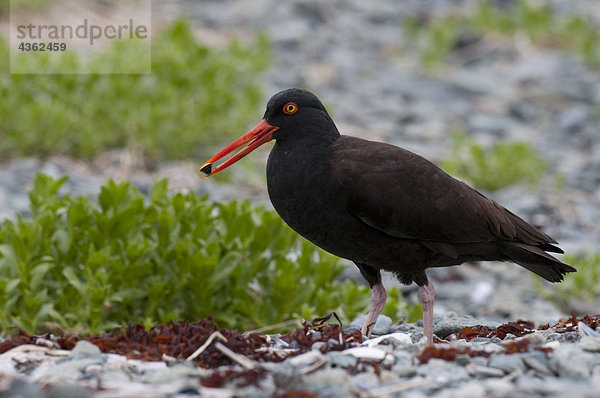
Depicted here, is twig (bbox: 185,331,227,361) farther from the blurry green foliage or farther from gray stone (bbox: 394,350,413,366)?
the blurry green foliage

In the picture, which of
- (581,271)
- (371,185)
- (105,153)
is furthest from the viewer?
(105,153)

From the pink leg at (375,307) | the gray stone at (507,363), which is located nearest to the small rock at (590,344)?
the gray stone at (507,363)

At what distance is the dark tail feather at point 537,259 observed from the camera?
16.7ft

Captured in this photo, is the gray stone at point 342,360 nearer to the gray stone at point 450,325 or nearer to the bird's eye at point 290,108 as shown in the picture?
the gray stone at point 450,325

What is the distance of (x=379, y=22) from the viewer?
1515 centimetres

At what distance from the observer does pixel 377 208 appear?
4.58 m

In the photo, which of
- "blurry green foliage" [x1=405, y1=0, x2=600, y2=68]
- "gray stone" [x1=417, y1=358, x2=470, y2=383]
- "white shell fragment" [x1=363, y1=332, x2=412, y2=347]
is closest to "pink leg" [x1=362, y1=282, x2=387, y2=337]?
"white shell fragment" [x1=363, y1=332, x2=412, y2=347]

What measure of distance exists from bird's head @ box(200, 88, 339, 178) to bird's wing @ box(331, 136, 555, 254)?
0.59 ft

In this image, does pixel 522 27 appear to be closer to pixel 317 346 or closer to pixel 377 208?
pixel 377 208

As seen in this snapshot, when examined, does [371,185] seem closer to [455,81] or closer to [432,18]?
[455,81]

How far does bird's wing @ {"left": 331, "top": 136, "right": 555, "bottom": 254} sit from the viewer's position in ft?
15.1

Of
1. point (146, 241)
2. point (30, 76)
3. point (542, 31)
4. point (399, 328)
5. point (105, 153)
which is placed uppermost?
point (542, 31)

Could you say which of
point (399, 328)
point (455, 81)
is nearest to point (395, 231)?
point (399, 328)

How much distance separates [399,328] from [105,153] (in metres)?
4.81
